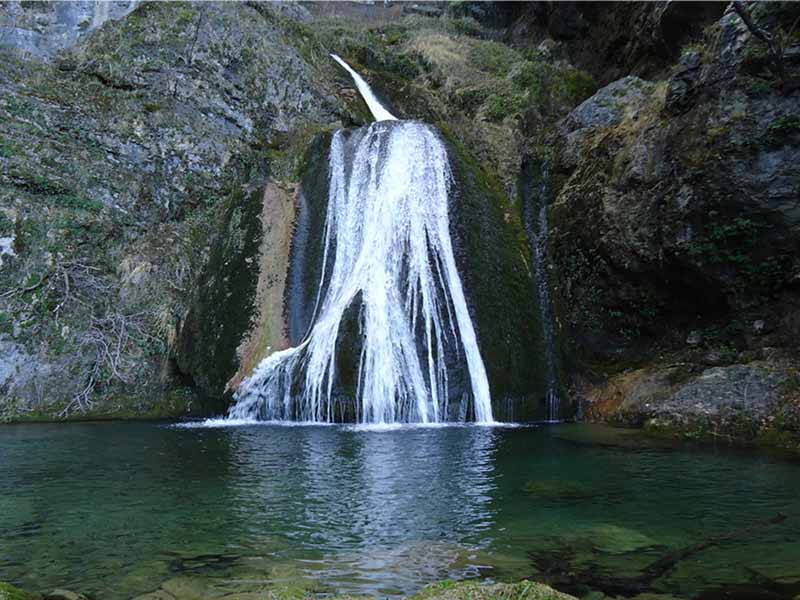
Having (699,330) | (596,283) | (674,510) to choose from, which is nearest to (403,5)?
(596,283)

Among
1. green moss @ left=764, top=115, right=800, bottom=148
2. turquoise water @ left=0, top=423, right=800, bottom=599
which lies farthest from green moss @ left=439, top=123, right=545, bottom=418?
green moss @ left=764, top=115, right=800, bottom=148

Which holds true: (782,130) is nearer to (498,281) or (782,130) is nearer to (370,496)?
(498,281)

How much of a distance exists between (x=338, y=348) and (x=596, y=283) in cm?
582

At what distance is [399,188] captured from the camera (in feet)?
46.9

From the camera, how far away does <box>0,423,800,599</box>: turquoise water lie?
3.88 m

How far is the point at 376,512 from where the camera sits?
17.5ft

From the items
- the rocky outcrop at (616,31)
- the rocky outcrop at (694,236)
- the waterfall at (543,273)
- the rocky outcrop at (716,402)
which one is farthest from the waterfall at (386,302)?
the rocky outcrop at (616,31)

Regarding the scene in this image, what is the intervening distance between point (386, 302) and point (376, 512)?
742 cm

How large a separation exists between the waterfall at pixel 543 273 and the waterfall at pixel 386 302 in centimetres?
162

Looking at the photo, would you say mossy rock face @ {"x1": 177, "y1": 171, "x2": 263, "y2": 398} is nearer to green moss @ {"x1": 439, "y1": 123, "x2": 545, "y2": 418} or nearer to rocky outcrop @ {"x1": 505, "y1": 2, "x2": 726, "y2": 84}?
green moss @ {"x1": 439, "y1": 123, "x2": 545, "y2": 418}

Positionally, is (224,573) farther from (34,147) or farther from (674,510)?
(34,147)

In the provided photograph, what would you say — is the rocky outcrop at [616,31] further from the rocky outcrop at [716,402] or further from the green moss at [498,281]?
the rocky outcrop at [716,402]

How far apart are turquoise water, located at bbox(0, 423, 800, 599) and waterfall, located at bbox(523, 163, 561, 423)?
3.53 meters

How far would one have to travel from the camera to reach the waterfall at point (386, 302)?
11453mm
